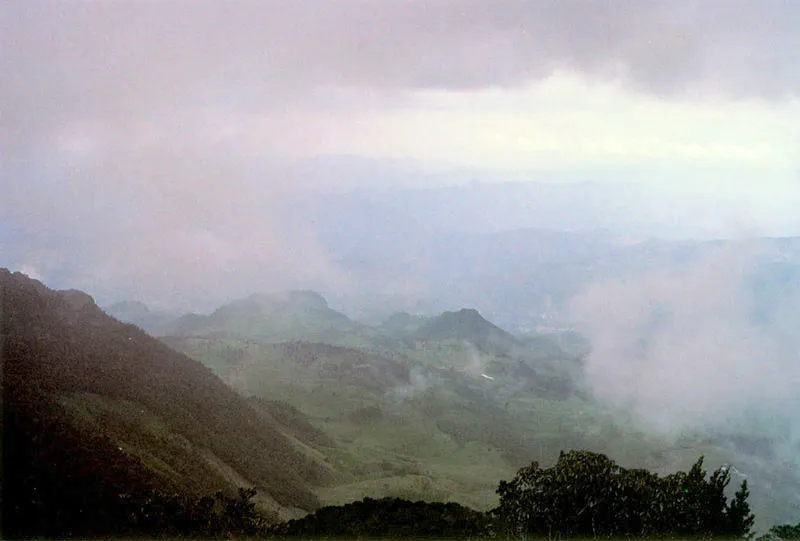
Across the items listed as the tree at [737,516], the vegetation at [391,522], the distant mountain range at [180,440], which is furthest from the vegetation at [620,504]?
the distant mountain range at [180,440]

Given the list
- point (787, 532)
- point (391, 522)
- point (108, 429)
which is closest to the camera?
point (787, 532)

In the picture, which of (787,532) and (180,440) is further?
(180,440)

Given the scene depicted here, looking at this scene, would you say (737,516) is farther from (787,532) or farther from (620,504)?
(787,532)

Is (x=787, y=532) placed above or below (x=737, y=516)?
below

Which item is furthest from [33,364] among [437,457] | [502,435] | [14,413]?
[502,435]

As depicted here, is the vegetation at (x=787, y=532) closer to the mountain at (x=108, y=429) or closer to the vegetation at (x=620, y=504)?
the vegetation at (x=620, y=504)

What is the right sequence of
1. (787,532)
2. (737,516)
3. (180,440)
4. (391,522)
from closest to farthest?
(737,516) → (787,532) → (391,522) → (180,440)

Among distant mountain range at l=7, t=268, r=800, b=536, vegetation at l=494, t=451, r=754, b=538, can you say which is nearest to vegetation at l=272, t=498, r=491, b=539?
vegetation at l=494, t=451, r=754, b=538

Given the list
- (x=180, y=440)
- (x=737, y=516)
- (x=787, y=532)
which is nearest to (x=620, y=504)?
(x=737, y=516)
